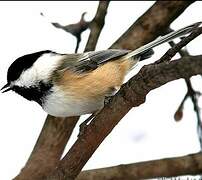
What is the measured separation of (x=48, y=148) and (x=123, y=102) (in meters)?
0.46

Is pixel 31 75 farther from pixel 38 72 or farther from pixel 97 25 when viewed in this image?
pixel 97 25

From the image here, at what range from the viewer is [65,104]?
0.97 metres

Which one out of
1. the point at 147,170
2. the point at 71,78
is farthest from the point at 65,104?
the point at 147,170

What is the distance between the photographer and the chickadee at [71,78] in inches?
38.5

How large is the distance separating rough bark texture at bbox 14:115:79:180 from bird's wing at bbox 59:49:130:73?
0.77ft

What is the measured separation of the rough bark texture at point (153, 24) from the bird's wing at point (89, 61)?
26 centimetres

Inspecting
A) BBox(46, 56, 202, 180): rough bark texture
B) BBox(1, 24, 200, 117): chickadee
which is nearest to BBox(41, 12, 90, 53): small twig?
BBox(1, 24, 200, 117): chickadee

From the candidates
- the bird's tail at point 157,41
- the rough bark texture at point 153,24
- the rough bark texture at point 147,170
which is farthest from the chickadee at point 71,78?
the rough bark texture at point 153,24

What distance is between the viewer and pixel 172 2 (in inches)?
50.6

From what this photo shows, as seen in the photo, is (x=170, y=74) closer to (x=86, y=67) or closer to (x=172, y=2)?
(x=86, y=67)

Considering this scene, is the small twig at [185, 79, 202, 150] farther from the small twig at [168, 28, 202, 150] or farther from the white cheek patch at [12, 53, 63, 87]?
the white cheek patch at [12, 53, 63, 87]

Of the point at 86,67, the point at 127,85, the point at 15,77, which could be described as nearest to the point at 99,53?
the point at 86,67

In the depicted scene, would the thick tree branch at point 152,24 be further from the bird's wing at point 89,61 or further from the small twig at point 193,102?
the bird's wing at point 89,61

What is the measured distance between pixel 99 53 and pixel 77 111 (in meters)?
0.13
